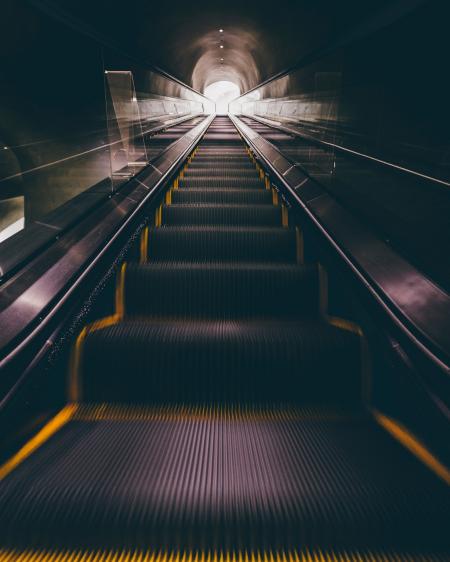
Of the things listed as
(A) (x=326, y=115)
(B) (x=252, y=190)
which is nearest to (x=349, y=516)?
(B) (x=252, y=190)

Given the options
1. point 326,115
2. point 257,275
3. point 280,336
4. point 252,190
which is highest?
point 326,115

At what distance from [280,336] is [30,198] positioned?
7124mm

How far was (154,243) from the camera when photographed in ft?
9.14

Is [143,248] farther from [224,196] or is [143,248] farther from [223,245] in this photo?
[224,196]

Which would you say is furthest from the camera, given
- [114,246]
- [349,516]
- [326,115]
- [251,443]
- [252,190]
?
[326,115]

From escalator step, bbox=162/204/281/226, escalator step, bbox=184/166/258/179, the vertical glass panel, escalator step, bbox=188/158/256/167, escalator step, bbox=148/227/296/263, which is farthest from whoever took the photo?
escalator step, bbox=188/158/256/167

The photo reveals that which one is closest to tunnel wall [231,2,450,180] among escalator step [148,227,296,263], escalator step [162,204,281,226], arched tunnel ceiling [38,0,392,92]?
arched tunnel ceiling [38,0,392,92]

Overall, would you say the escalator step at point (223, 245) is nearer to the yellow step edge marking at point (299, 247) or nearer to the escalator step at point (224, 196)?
the yellow step edge marking at point (299, 247)

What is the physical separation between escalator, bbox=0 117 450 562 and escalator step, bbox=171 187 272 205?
64.7 inches

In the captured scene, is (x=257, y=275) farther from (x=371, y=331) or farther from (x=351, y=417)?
(x=351, y=417)

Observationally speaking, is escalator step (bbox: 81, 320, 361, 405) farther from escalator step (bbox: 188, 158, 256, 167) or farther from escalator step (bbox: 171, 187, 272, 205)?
escalator step (bbox: 188, 158, 256, 167)

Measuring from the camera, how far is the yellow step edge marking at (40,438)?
1299mm

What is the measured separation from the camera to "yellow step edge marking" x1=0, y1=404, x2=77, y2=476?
1299mm

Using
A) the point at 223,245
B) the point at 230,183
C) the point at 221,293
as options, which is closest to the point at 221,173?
the point at 230,183
